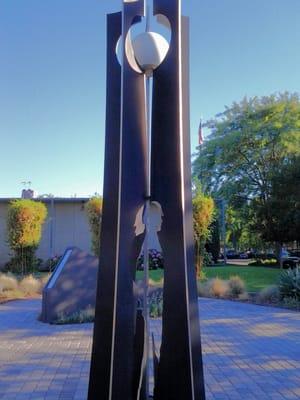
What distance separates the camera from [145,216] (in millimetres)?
3887

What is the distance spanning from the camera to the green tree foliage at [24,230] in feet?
62.8

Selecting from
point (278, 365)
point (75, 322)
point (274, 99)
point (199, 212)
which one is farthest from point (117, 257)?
point (274, 99)

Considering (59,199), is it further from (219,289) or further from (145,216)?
(145,216)

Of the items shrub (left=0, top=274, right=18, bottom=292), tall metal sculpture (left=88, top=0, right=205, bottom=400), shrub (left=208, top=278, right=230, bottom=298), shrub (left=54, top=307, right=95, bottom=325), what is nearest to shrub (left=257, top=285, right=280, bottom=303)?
shrub (left=208, top=278, right=230, bottom=298)

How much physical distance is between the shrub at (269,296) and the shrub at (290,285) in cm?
14

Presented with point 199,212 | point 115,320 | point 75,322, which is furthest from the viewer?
point 199,212

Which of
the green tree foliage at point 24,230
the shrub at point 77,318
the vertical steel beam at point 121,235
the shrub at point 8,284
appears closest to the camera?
the vertical steel beam at point 121,235

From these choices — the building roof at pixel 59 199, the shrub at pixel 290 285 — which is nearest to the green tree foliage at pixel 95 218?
the building roof at pixel 59 199

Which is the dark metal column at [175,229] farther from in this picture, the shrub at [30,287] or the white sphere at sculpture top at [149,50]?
the shrub at [30,287]

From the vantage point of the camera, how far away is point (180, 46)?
153 inches

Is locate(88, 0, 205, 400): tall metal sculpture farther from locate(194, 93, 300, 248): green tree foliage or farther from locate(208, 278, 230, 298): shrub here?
locate(194, 93, 300, 248): green tree foliage

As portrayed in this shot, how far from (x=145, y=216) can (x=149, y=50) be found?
131 cm

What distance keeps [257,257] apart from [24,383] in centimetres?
2852

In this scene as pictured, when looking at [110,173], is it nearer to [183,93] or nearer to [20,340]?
[183,93]
